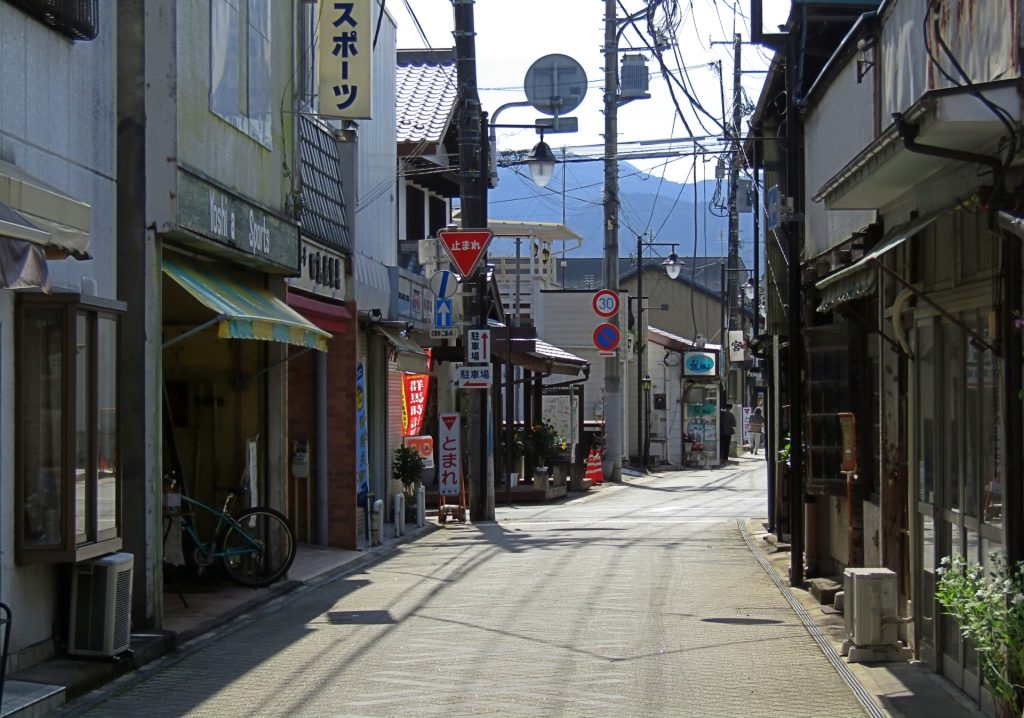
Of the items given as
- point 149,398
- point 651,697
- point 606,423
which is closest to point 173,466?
point 149,398

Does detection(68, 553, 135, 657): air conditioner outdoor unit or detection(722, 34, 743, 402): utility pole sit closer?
detection(68, 553, 135, 657): air conditioner outdoor unit

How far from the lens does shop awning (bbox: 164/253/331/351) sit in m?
12.0

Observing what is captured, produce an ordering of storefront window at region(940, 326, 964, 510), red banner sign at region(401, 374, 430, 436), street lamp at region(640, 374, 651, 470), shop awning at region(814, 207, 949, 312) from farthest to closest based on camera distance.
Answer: street lamp at region(640, 374, 651, 470) → red banner sign at region(401, 374, 430, 436) → storefront window at region(940, 326, 964, 510) → shop awning at region(814, 207, 949, 312)

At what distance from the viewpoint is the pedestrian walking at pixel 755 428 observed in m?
61.2

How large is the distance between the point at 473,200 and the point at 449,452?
4449mm

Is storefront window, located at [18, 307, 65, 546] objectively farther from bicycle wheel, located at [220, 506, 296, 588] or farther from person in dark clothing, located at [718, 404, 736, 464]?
person in dark clothing, located at [718, 404, 736, 464]

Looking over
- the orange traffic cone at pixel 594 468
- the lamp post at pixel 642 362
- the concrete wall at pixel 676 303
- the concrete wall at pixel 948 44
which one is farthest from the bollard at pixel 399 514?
the concrete wall at pixel 676 303

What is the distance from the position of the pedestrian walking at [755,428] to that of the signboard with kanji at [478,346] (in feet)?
120

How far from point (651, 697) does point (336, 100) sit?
911 centimetres

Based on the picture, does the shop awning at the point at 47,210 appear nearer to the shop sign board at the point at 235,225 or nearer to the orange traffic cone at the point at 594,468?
the shop sign board at the point at 235,225

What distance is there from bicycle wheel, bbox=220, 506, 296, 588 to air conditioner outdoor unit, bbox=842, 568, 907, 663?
21.7ft

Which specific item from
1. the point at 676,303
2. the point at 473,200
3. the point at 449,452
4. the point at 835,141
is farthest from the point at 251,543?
the point at 676,303

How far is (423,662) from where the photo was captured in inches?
401

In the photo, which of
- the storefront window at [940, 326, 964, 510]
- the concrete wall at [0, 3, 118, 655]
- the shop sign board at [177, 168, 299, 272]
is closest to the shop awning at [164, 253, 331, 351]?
the shop sign board at [177, 168, 299, 272]
